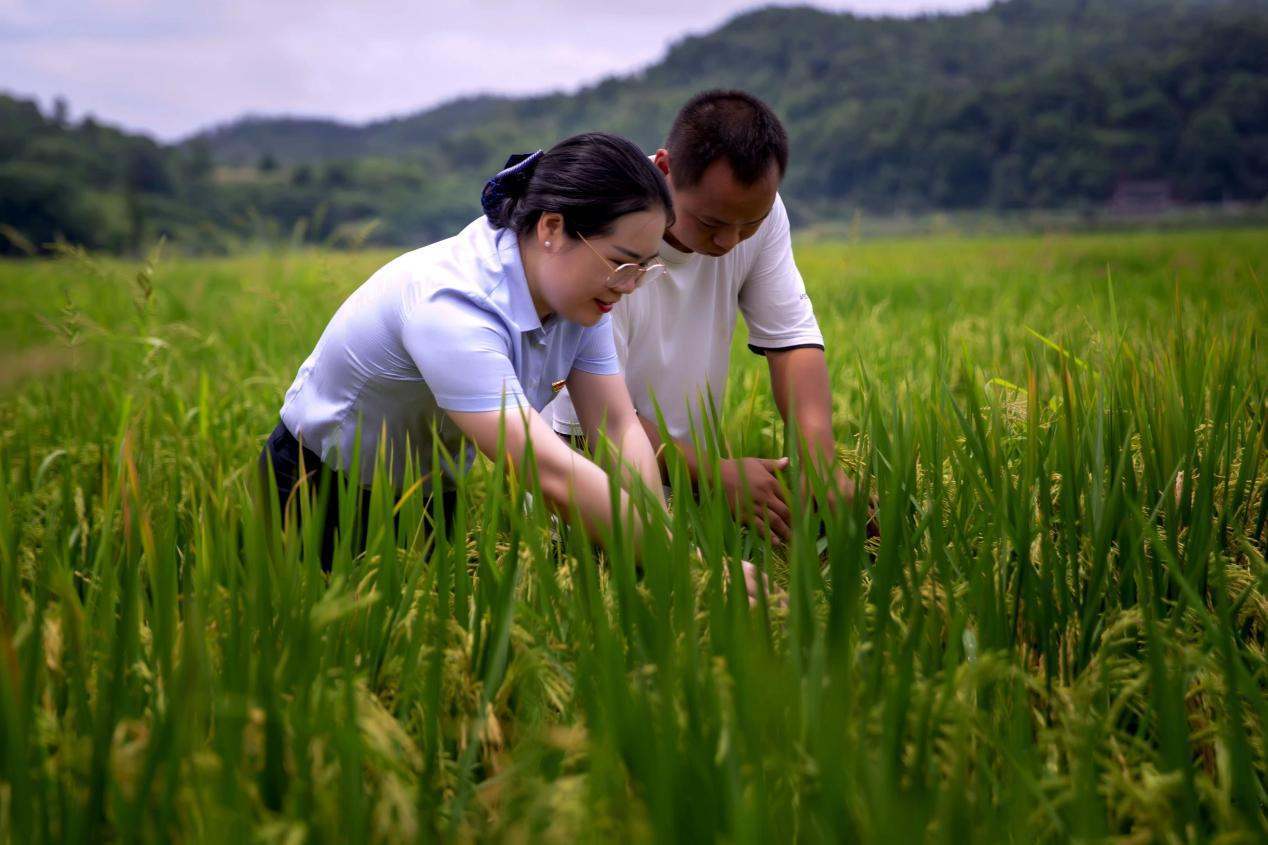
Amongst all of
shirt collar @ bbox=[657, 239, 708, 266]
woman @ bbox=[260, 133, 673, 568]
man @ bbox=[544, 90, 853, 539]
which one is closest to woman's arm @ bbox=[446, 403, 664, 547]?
woman @ bbox=[260, 133, 673, 568]

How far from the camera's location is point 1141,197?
205 feet

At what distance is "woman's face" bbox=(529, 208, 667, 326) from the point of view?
1.69 meters

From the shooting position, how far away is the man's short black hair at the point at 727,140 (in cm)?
211

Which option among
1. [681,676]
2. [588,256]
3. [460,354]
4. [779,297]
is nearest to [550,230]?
[588,256]

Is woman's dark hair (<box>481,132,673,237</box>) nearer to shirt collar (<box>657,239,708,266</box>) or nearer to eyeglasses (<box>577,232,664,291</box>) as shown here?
eyeglasses (<box>577,232,664,291</box>)

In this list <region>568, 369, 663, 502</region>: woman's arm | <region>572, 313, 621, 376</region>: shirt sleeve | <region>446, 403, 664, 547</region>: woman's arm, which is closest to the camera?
<region>446, 403, 664, 547</region>: woman's arm

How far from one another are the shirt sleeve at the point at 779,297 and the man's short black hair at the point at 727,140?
34cm

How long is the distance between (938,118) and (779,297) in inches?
3053

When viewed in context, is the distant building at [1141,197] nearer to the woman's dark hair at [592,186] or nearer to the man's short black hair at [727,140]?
the man's short black hair at [727,140]

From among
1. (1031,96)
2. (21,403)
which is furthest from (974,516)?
(1031,96)

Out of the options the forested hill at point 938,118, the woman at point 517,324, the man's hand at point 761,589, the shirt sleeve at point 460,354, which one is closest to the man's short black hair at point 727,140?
the woman at point 517,324

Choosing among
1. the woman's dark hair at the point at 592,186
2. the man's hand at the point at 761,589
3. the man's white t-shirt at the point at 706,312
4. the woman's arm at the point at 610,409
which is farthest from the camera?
the man's white t-shirt at the point at 706,312

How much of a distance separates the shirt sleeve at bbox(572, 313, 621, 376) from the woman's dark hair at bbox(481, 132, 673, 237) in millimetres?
288

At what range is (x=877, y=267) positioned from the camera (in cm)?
1165
